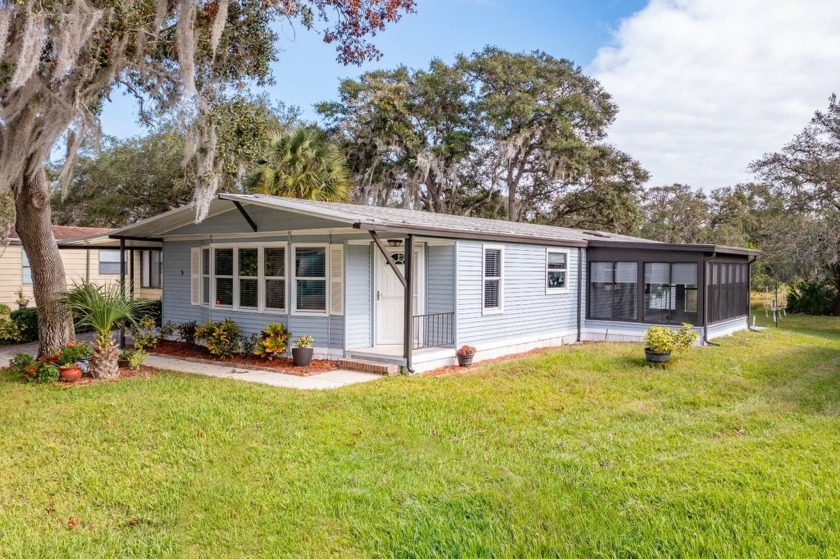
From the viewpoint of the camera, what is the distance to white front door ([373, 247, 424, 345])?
9.87 metres

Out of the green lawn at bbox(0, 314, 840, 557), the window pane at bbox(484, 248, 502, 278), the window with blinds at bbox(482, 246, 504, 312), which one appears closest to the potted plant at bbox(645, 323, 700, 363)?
the green lawn at bbox(0, 314, 840, 557)

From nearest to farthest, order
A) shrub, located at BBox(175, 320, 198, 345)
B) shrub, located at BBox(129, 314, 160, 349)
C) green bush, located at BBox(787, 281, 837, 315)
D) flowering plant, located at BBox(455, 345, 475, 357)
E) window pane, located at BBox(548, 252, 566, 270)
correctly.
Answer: flowering plant, located at BBox(455, 345, 475, 357) < shrub, located at BBox(129, 314, 160, 349) < shrub, located at BBox(175, 320, 198, 345) < window pane, located at BBox(548, 252, 566, 270) < green bush, located at BBox(787, 281, 837, 315)

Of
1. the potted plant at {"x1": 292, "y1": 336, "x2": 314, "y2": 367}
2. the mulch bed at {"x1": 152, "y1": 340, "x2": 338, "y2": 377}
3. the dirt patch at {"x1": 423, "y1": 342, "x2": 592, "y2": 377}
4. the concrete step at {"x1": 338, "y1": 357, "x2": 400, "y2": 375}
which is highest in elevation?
the potted plant at {"x1": 292, "y1": 336, "x2": 314, "y2": 367}

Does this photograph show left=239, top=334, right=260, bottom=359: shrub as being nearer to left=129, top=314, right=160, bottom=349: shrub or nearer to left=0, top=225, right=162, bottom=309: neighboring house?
left=129, top=314, right=160, bottom=349: shrub

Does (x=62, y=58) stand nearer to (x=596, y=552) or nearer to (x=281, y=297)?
(x=281, y=297)

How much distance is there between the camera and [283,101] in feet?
80.0

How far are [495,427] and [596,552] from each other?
2518 mm

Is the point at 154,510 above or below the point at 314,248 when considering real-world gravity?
below

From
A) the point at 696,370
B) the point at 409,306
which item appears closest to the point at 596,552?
the point at 409,306

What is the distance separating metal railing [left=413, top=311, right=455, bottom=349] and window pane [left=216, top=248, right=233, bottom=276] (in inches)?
153

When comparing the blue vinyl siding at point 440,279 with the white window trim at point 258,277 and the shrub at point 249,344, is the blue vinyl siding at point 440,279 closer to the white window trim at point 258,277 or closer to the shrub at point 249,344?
the white window trim at point 258,277

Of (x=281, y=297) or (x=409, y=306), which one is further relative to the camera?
(x=281, y=297)

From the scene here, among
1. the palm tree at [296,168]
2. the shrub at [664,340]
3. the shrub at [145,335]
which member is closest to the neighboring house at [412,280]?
the shrub at [145,335]

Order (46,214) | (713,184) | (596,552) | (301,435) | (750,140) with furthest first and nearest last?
1. (713,184)
2. (750,140)
3. (46,214)
4. (301,435)
5. (596,552)
